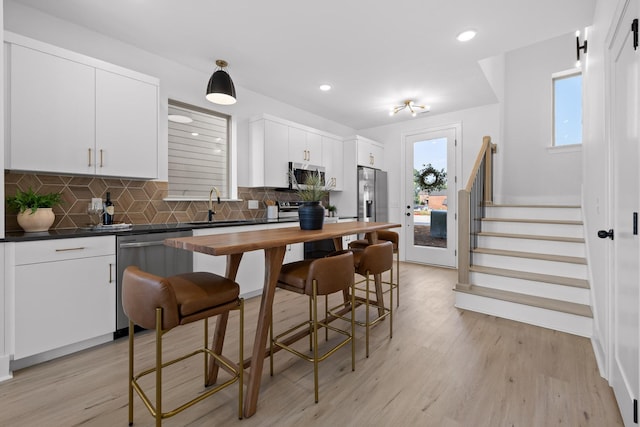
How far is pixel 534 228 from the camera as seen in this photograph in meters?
3.57

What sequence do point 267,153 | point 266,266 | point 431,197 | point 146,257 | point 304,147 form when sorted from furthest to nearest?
point 431,197 < point 304,147 < point 267,153 < point 146,257 < point 266,266

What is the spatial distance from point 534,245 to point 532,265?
0.31m

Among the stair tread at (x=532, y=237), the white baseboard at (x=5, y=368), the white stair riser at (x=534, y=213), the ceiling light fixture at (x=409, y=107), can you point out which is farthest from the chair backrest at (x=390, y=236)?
A: the white baseboard at (x=5, y=368)

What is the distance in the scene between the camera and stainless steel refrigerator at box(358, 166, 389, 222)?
5.22 meters

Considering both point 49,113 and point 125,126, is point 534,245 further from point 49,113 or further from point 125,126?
point 49,113

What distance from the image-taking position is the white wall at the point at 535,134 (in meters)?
4.61

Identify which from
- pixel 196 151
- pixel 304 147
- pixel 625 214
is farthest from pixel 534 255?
pixel 196 151

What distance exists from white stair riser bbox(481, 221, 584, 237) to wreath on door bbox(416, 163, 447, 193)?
1461mm

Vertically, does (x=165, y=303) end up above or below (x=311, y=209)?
below

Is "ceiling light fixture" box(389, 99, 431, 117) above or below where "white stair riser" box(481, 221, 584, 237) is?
above

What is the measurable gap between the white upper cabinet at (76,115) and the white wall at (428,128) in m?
4.24

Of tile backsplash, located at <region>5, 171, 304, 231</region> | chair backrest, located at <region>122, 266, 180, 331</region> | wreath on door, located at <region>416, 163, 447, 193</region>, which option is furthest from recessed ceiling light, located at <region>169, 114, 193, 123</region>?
wreath on door, located at <region>416, 163, 447, 193</region>

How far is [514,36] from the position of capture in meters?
2.87

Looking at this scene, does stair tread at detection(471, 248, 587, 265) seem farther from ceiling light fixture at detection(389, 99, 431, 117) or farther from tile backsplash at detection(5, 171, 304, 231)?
tile backsplash at detection(5, 171, 304, 231)
